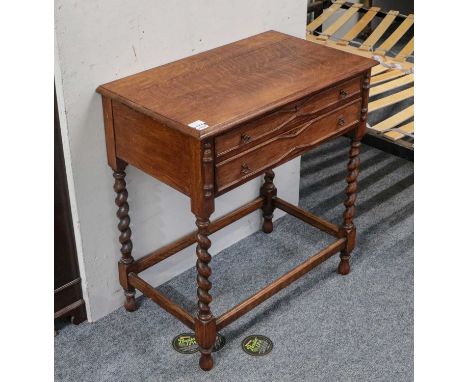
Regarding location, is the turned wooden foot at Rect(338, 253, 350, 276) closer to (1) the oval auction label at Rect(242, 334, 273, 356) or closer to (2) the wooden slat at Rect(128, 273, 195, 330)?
(1) the oval auction label at Rect(242, 334, 273, 356)

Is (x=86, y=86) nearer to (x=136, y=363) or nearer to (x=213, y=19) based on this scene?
(x=213, y=19)

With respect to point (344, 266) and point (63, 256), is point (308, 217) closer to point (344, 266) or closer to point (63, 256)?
point (344, 266)

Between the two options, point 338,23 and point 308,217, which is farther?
point 338,23

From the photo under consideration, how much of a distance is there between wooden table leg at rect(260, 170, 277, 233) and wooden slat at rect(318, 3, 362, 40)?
151 centimetres

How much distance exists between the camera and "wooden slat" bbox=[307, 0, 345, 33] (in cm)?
472

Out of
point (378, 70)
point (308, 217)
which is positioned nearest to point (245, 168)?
point (308, 217)

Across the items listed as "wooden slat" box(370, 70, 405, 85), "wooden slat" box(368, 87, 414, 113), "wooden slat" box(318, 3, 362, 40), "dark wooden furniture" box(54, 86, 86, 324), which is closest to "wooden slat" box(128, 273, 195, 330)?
"dark wooden furniture" box(54, 86, 86, 324)

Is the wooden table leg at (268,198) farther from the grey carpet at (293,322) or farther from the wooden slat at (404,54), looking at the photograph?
the wooden slat at (404,54)

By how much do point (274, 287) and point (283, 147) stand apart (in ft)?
1.99

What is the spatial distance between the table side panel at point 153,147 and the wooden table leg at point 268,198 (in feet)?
3.05

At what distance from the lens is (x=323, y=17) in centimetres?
479

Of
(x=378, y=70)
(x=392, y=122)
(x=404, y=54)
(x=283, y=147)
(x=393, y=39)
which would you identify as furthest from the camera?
(x=393, y=39)

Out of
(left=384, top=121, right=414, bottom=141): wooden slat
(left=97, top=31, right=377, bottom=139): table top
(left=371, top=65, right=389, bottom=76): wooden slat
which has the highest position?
(left=97, top=31, right=377, bottom=139): table top

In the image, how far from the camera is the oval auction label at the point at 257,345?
284cm
